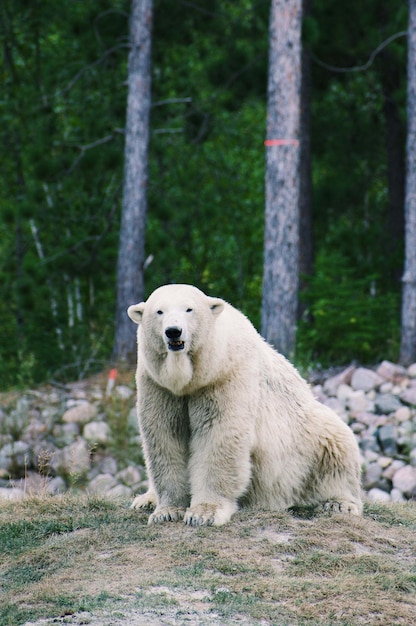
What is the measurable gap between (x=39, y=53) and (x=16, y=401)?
8.11 metres

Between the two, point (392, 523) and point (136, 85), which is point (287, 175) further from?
point (392, 523)

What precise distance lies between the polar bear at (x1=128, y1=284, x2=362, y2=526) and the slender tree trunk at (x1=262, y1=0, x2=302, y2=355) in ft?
16.8

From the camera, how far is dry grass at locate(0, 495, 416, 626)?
13.0 feet

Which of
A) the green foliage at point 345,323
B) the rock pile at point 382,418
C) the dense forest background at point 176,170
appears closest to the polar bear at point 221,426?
the rock pile at point 382,418

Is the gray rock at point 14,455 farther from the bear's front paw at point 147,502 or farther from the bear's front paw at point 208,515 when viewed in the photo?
the bear's front paw at point 208,515

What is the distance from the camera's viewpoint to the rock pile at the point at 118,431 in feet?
29.9

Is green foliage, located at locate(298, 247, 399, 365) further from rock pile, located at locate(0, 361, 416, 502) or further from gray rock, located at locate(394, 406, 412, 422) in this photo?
gray rock, located at locate(394, 406, 412, 422)

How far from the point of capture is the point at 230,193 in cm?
1820

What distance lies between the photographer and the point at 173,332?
484 centimetres

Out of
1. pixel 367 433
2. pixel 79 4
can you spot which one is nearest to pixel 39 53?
pixel 79 4

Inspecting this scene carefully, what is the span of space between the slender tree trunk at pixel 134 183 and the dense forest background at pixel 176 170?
0.36m

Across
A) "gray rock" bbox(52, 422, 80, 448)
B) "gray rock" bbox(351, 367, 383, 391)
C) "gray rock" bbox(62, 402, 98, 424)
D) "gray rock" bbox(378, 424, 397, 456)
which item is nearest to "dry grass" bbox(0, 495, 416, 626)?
"gray rock" bbox(378, 424, 397, 456)

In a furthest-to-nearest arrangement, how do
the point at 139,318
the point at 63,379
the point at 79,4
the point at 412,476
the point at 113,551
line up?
the point at 79,4 < the point at 63,379 < the point at 412,476 < the point at 139,318 < the point at 113,551

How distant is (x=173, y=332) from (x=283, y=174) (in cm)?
641
